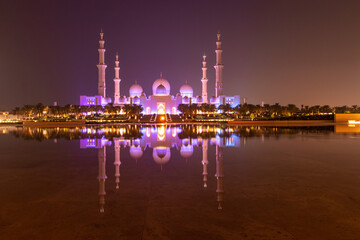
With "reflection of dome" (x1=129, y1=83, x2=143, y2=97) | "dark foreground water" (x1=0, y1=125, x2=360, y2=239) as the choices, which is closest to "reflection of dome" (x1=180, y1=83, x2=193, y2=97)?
"reflection of dome" (x1=129, y1=83, x2=143, y2=97)

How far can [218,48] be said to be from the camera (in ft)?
211

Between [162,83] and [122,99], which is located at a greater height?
[162,83]

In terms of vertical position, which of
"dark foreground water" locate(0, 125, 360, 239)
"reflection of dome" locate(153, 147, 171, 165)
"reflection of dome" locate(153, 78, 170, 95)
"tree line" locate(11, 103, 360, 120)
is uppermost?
"reflection of dome" locate(153, 78, 170, 95)

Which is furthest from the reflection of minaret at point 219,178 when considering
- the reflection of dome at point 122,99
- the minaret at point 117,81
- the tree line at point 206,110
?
the reflection of dome at point 122,99

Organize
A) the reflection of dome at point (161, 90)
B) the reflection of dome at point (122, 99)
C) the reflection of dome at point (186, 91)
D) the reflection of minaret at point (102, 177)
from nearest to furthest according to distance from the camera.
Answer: the reflection of minaret at point (102, 177)
the reflection of dome at point (161, 90)
the reflection of dome at point (122, 99)
the reflection of dome at point (186, 91)

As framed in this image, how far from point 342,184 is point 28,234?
5.80 m

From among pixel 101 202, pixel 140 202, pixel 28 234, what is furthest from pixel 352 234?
pixel 28 234

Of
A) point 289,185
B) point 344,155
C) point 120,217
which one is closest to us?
point 120,217

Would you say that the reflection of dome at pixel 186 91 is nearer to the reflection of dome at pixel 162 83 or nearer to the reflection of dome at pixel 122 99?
the reflection of dome at pixel 162 83

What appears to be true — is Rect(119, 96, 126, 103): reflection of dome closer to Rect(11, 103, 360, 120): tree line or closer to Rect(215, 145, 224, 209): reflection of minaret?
Rect(11, 103, 360, 120): tree line

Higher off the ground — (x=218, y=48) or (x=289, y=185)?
(x=218, y=48)

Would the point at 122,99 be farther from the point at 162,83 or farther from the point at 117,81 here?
the point at 162,83

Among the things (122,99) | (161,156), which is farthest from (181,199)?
(122,99)

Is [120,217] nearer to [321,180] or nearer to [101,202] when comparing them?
[101,202]
